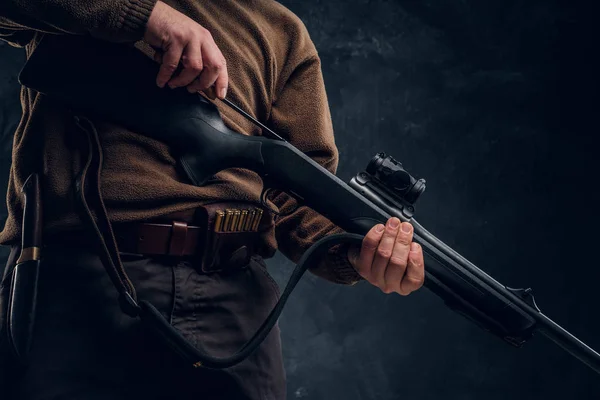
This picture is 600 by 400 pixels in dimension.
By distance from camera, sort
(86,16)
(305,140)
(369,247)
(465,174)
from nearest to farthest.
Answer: (86,16) → (369,247) → (305,140) → (465,174)

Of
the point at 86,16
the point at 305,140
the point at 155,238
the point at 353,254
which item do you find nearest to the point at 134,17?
the point at 86,16

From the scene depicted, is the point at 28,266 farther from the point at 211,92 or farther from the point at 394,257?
the point at 394,257

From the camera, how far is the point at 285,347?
6.93ft

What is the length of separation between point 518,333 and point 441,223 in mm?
1055

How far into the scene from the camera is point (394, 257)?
1060mm

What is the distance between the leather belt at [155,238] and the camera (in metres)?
0.99

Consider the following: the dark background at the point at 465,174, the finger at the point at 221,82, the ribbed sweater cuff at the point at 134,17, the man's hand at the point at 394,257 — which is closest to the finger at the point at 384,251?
the man's hand at the point at 394,257

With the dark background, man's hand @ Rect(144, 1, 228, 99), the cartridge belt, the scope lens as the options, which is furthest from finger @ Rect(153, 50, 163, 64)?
the dark background

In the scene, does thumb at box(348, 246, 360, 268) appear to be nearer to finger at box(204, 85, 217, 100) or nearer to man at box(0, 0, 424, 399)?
man at box(0, 0, 424, 399)

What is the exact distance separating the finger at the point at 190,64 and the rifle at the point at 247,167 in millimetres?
42

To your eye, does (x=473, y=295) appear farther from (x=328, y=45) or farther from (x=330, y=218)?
(x=328, y=45)

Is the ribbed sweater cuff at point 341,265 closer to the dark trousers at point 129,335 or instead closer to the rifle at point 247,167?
the rifle at point 247,167

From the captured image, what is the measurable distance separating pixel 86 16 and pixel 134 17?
0.06 metres

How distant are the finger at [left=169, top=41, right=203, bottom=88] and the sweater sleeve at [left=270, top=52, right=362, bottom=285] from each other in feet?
1.03
